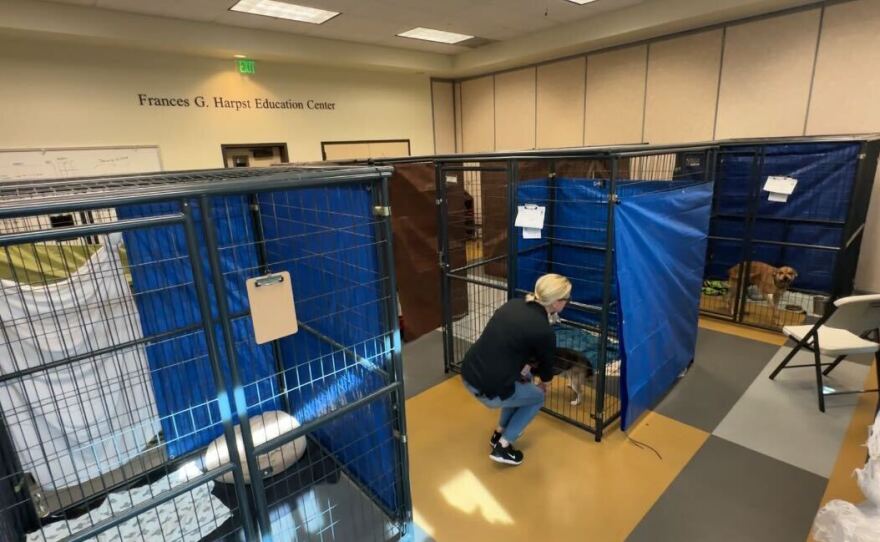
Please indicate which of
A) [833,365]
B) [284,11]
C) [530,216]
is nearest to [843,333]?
[833,365]

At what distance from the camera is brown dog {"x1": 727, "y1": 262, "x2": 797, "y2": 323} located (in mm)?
4141

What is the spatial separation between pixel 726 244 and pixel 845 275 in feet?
3.69

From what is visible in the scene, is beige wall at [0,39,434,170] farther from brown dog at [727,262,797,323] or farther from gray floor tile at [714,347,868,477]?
gray floor tile at [714,347,868,477]

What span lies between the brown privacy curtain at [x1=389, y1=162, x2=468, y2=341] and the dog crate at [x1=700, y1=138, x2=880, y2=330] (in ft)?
8.61

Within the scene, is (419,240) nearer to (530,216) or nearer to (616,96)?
(530,216)

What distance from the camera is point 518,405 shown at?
2543 mm

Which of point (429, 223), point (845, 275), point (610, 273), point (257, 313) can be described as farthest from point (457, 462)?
point (845, 275)

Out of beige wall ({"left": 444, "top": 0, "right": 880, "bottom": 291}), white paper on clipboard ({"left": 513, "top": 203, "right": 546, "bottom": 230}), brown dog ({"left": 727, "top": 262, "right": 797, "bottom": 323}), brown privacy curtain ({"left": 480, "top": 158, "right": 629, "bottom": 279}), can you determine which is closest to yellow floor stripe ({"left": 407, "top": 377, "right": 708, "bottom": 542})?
white paper on clipboard ({"left": 513, "top": 203, "right": 546, "bottom": 230})

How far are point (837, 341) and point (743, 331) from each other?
4.06 ft

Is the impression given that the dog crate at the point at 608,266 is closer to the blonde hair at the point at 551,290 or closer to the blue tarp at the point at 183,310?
the blonde hair at the point at 551,290

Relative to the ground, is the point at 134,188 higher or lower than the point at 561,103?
lower

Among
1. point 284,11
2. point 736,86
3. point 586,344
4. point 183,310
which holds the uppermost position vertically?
point 284,11

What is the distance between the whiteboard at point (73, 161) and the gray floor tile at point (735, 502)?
5.41 m

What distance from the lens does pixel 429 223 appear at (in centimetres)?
430
